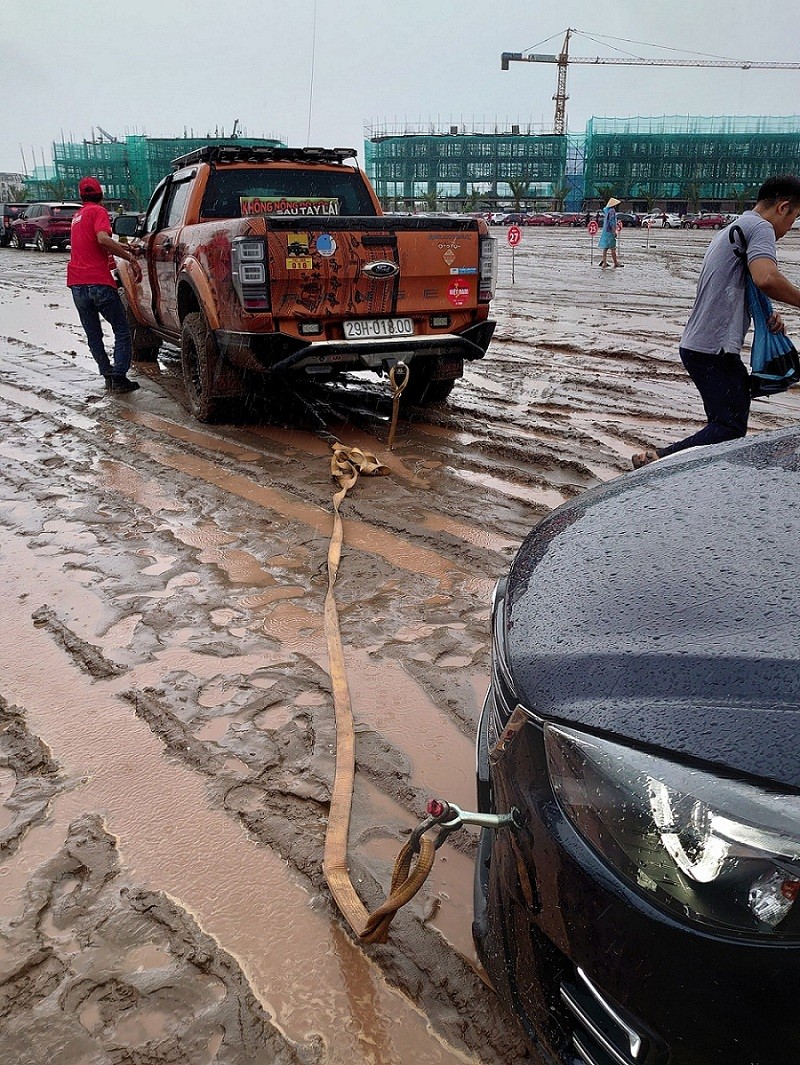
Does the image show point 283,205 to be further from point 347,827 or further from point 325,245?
point 347,827

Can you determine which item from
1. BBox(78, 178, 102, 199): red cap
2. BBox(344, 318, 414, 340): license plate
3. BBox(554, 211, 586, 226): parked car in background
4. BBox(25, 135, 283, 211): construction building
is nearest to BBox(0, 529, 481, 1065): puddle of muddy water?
BBox(344, 318, 414, 340): license plate

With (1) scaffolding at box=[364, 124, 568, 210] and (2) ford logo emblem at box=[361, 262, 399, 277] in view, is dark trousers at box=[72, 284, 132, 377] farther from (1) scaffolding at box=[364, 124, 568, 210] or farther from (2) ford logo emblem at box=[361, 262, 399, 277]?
(1) scaffolding at box=[364, 124, 568, 210]

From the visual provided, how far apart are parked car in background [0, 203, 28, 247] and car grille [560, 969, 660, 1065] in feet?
116

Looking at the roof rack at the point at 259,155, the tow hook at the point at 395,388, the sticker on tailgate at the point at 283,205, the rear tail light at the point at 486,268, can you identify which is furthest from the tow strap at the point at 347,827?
the roof rack at the point at 259,155

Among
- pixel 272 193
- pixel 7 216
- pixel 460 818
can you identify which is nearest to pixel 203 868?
pixel 460 818

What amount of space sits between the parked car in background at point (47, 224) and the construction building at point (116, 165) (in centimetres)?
6082

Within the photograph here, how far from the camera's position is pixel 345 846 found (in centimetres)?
230

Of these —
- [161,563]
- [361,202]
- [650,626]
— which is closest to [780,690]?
[650,626]

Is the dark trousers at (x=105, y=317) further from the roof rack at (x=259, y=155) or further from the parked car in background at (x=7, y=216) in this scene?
the parked car in background at (x=7, y=216)

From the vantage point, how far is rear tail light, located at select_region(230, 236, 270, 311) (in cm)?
539

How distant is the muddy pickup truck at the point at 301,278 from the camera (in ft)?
18.3

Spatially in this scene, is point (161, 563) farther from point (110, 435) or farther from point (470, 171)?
point (470, 171)

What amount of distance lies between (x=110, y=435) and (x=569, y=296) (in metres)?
10.1

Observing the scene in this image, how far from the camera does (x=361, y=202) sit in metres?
7.38
